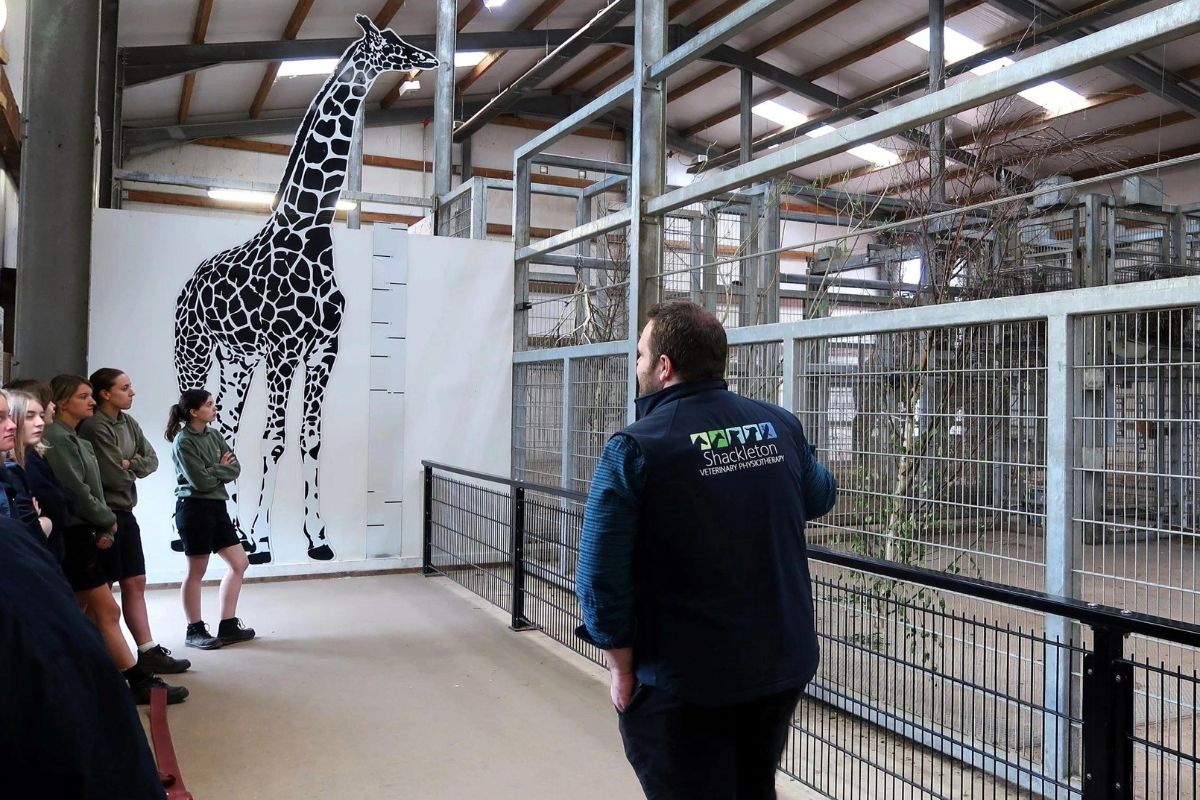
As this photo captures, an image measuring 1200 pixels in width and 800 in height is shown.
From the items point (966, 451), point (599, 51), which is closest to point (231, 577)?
point (966, 451)

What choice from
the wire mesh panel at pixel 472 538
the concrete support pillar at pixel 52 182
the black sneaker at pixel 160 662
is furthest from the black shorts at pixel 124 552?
the wire mesh panel at pixel 472 538

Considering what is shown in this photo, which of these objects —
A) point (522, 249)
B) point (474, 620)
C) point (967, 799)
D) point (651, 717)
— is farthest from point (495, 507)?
point (651, 717)

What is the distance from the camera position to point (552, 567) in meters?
5.26

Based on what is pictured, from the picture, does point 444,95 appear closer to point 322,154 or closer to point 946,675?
point 322,154

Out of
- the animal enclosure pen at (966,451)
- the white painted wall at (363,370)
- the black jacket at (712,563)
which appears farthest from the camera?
the white painted wall at (363,370)

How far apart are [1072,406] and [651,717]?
2.21m

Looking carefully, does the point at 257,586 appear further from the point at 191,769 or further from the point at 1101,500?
the point at 1101,500

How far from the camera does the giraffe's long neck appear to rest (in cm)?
649

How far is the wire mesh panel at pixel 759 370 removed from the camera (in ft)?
15.2

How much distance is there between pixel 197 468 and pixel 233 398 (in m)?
1.88

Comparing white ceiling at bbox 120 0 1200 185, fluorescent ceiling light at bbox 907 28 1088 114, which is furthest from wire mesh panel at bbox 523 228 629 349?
fluorescent ceiling light at bbox 907 28 1088 114

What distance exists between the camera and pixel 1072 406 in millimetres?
3240

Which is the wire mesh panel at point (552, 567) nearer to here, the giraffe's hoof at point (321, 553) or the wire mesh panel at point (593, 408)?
the wire mesh panel at point (593, 408)

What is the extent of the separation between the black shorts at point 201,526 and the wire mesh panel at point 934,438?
2994 millimetres
